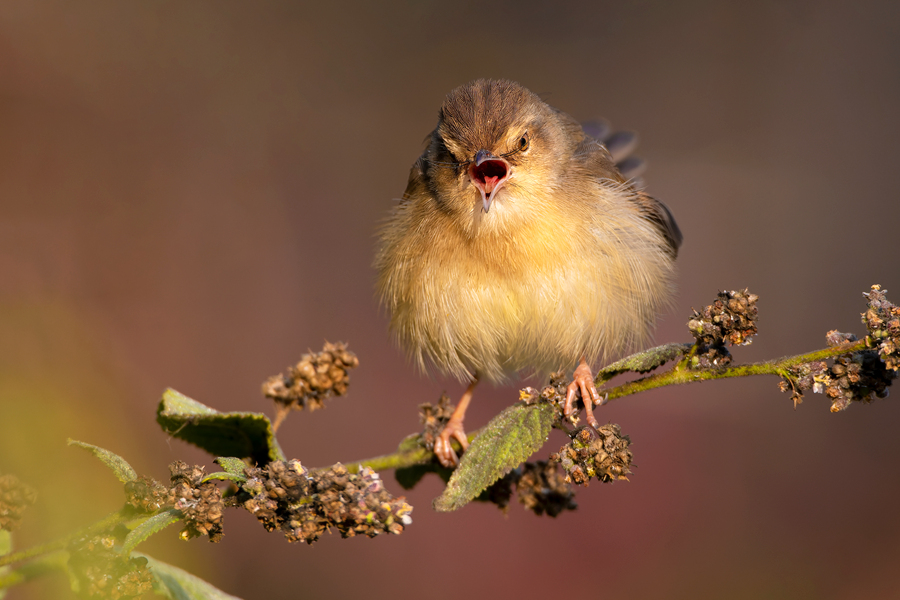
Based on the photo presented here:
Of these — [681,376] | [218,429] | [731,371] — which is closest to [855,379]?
[731,371]

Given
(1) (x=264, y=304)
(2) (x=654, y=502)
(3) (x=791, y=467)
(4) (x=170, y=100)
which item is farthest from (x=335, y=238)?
(3) (x=791, y=467)

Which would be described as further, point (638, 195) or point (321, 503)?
point (638, 195)

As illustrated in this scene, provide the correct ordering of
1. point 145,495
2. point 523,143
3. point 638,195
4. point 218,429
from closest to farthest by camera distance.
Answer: point 145,495 → point 218,429 → point 523,143 → point 638,195

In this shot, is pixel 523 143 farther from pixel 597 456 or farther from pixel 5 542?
pixel 5 542

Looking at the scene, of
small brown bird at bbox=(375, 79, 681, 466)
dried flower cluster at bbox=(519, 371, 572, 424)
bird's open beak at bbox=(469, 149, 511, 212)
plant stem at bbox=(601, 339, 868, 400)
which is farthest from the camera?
small brown bird at bbox=(375, 79, 681, 466)

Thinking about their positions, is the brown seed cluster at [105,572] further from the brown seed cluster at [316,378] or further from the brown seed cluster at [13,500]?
the brown seed cluster at [316,378]

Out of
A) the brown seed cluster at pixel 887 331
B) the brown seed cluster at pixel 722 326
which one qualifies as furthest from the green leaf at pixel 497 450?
the brown seed cluster at pixel 887 331

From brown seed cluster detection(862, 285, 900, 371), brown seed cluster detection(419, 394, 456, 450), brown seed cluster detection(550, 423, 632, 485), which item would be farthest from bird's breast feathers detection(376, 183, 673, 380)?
brown seed cluster detection(862, 285, 900, 371)

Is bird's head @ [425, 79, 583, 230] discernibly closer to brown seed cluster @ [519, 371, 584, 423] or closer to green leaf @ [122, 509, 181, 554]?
brown seed cluster @ [519, 371, 584, 423]
